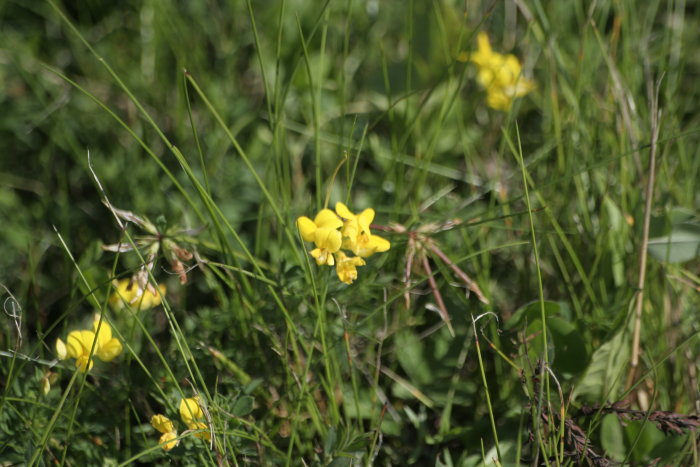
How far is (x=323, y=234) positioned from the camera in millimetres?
1344

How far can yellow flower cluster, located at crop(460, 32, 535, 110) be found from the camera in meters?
2.06

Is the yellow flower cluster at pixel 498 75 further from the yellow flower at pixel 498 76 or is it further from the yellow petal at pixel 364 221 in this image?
the yellow petal at pixel 364 221

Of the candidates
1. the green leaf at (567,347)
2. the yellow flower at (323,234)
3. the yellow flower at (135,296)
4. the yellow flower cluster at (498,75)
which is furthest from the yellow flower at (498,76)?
the yellow flower at (135,296)

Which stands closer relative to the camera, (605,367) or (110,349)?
(110,349)

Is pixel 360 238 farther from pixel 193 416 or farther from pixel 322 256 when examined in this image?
pixel 193 416

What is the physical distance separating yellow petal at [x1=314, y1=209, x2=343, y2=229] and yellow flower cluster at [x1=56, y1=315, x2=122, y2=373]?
1.47 feet

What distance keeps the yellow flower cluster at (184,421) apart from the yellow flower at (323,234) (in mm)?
333

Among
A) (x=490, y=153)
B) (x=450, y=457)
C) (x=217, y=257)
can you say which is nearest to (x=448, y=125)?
(x=490, y=153)

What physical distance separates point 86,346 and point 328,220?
1.68ft

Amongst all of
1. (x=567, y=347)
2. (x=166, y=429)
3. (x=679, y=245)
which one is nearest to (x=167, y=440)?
(x=166, y=429)

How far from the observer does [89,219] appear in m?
2.02

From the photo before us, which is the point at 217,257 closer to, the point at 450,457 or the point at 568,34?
the point at 450,457

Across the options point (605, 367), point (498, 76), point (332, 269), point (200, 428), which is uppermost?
point (498, 76)

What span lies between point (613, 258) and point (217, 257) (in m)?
0.92
